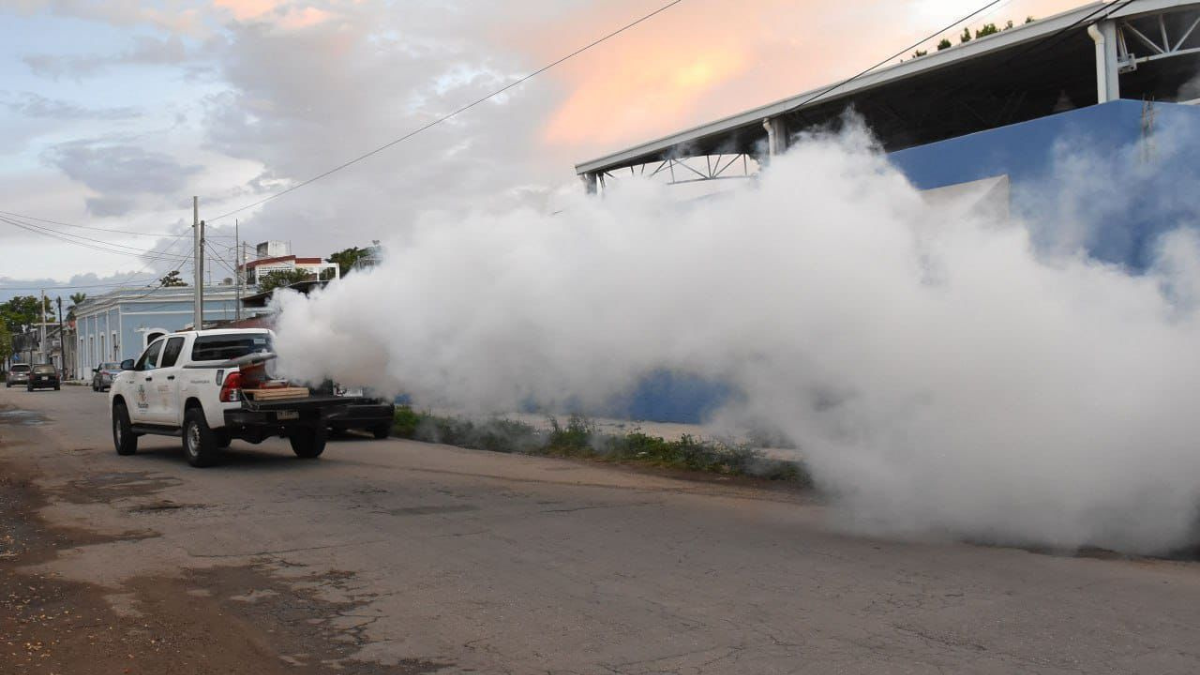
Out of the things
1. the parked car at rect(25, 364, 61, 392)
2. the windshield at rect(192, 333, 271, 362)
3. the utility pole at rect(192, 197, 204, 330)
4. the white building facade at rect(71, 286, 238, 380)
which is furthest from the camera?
the white building facade at rect(71, 286, 238, 380)

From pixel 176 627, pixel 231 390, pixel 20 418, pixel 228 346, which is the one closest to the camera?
pixel 176 627

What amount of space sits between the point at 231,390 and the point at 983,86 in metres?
13.5

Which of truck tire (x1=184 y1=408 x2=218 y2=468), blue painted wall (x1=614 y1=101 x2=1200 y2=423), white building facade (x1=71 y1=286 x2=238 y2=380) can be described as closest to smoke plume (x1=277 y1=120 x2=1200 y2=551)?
blue painted wall (x1=614 y1=101 x2=1200 y2=423)

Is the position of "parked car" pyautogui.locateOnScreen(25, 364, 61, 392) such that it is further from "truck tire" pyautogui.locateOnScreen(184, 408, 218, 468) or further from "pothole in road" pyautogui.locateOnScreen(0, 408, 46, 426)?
"truck tire" pyautogui.locateOnScreen(184, 408, 218, 468)

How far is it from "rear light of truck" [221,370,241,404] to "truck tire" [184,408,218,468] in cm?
51

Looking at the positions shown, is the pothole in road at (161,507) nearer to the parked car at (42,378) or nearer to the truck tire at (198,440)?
the truck tire at (198,440)

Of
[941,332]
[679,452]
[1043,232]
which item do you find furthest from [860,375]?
[679,452]

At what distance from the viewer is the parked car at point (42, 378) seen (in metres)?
52.1

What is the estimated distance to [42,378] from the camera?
171 ft

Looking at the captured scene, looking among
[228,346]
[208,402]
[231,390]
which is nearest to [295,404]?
[231,390]

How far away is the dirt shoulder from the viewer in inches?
199

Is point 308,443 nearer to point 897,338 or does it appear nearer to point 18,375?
point 897,338

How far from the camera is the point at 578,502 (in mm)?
10062

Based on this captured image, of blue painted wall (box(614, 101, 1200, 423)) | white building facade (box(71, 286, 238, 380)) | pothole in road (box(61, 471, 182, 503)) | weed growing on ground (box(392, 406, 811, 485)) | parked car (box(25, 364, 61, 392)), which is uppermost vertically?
white building facade (box(71, 286, 238, 380))
